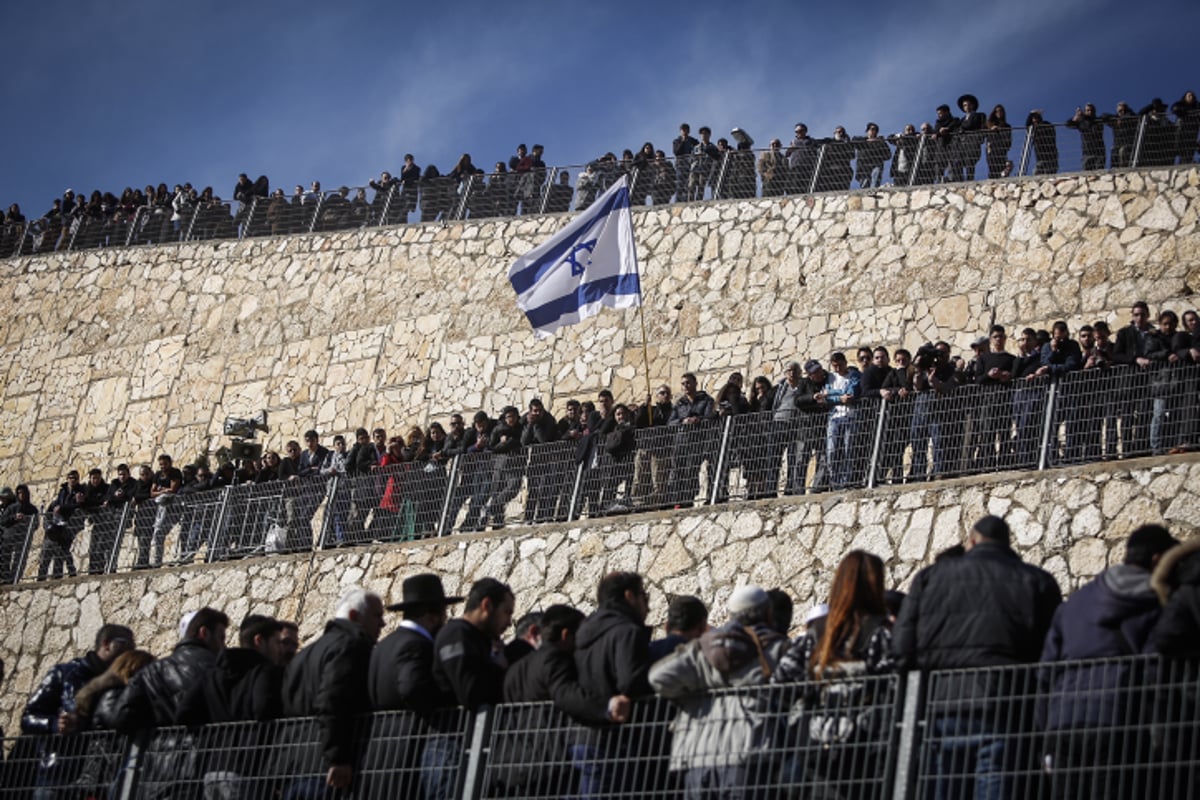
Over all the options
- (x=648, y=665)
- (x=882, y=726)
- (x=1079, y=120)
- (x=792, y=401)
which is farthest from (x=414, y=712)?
(x=1079, y=120)

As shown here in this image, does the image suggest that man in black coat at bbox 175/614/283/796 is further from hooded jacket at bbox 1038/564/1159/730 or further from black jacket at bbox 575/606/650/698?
hooded jacket at bbox 1038/564/1159/730

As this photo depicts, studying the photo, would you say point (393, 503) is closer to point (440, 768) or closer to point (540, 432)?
point (540, 432)

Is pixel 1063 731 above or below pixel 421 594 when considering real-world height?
below

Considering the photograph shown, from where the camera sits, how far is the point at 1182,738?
21.9 feet

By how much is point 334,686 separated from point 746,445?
7.57 m

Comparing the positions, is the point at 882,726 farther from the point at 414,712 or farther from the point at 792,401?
the point at 792,401

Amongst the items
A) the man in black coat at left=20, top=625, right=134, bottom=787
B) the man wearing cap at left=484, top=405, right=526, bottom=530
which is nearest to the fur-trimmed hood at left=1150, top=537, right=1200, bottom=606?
the man in black coat at left=20, top=625, right=134, bottom=787

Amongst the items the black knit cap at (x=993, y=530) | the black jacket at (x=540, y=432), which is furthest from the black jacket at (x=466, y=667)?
the black jacket at (x=540, y=432)

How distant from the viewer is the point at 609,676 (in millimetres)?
8203

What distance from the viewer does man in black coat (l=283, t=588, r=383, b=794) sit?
8.76 m

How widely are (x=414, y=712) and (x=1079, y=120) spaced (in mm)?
14562

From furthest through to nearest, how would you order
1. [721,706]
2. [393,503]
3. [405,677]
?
1. [393,503]
2. [405,677]
3. [721,706]

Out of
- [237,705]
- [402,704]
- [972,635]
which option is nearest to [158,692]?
[237,705]

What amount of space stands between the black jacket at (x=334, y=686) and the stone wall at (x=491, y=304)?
12.6 meters
